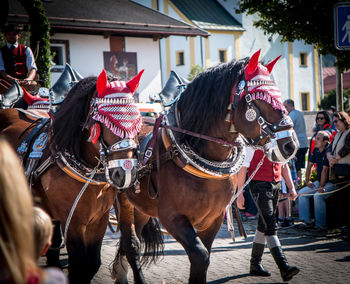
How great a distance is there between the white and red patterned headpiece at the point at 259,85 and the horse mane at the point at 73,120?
4.35 ft

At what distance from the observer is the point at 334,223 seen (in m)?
7.64

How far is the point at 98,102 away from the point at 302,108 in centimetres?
3751

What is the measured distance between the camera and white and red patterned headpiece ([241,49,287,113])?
3.86m

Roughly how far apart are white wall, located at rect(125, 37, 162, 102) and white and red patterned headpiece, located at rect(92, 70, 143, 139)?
57.5 ft

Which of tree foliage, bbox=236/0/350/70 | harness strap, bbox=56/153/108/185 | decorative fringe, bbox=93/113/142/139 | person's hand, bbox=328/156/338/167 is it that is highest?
tree foliage, bbox=236/0/350/70

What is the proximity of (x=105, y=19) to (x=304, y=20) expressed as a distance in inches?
424

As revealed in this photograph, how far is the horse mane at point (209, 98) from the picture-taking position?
398 cm

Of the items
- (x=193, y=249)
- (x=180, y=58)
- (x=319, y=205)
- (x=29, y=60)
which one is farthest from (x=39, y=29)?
(x=180, y=58)

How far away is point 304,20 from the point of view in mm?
11242

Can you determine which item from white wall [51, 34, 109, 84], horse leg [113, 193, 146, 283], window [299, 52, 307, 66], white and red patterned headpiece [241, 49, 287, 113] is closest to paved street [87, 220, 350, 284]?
horse leg [113, 193, 146, 283]

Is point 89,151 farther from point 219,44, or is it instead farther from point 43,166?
point 219,44

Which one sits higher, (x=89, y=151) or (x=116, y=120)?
(x=116, y=120)

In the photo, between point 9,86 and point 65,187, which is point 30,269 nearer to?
point 65,187

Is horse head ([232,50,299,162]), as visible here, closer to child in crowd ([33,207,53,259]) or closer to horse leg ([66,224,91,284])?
horse leg ([66,224,91,284])
